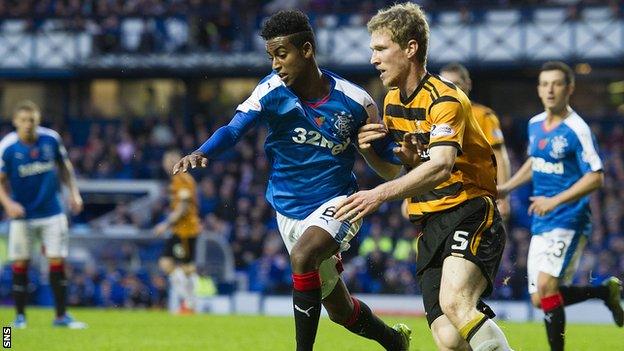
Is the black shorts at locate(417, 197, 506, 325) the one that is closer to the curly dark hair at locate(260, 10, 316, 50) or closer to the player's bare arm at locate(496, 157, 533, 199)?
the curly dark hair at locate(260, 10, 316, 50)

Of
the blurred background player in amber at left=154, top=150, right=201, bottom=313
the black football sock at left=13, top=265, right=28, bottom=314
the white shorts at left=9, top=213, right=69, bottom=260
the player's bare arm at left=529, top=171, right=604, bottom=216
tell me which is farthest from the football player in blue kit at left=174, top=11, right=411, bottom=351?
the blurred background player in amber at left=154, top=150, right=201, bottom=313

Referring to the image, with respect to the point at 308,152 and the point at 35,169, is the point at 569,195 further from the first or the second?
the point at 35,169

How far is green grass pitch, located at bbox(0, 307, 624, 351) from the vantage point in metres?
10.3

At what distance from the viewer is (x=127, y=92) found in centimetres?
3419

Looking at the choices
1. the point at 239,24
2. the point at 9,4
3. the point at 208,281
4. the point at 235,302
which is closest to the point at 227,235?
the point at 208,281

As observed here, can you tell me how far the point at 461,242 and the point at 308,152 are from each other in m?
1.48

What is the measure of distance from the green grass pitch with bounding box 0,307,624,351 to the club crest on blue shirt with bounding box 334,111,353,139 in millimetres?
3117

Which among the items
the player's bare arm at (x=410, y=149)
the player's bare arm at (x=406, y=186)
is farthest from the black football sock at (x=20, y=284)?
the player's bare arm at (x=406, y=186)

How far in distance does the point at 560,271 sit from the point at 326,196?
2865 millimetres

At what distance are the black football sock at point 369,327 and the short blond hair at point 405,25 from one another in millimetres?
2025

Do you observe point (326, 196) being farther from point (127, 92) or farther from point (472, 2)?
point (127, 92)

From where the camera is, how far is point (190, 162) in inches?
252

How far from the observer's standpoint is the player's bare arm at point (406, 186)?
564 centimetres

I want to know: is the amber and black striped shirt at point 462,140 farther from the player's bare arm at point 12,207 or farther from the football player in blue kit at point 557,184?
the player's bare arm at point 12,207
